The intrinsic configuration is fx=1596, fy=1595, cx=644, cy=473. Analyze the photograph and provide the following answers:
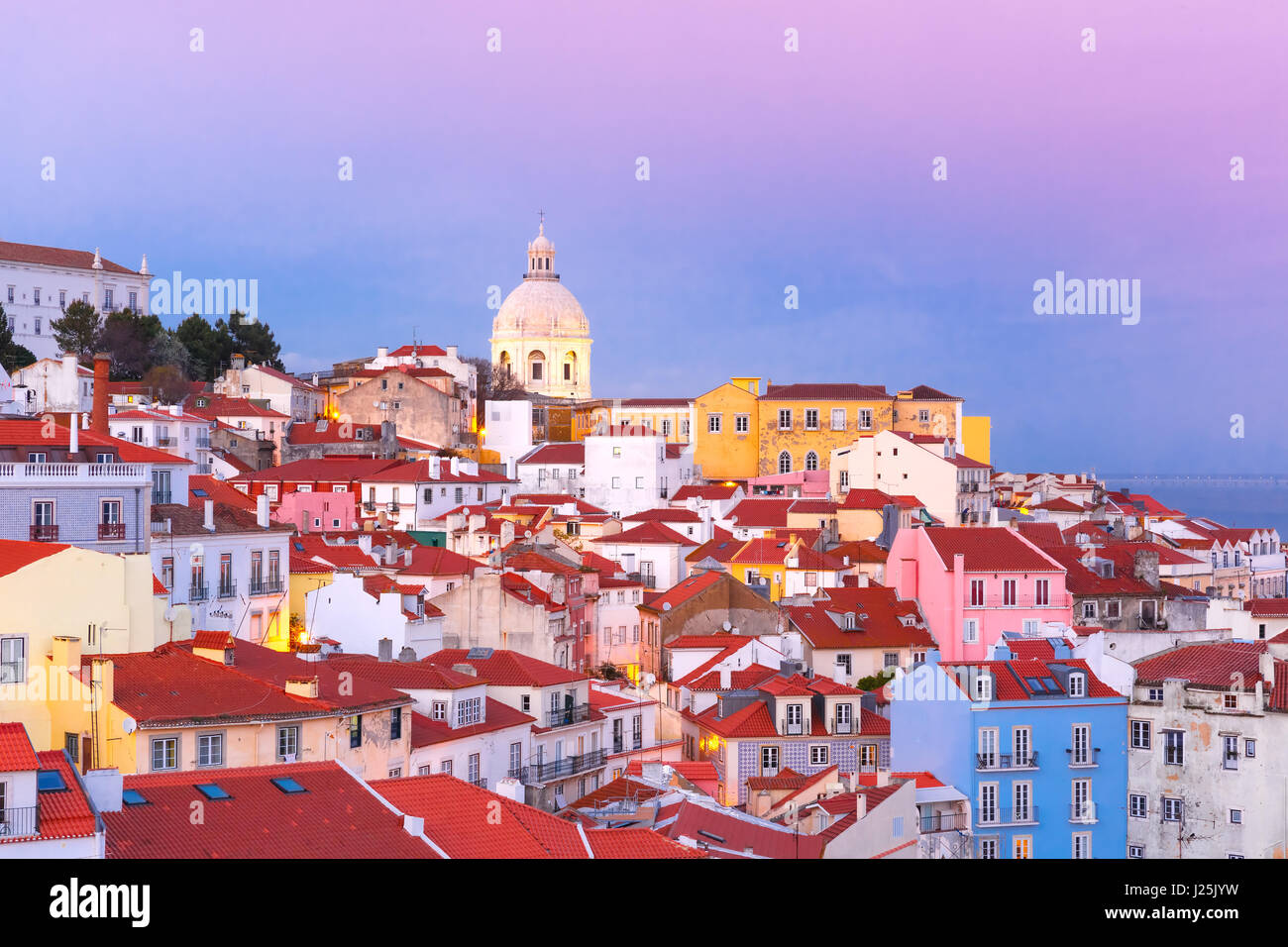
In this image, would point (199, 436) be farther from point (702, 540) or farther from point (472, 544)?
point (702, 540)

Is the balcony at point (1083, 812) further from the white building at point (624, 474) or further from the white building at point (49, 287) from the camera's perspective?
the white building at point (49, 287)

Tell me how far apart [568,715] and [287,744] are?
25.7ft

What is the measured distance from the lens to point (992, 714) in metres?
26.3

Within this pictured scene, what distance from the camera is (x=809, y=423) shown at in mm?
70750

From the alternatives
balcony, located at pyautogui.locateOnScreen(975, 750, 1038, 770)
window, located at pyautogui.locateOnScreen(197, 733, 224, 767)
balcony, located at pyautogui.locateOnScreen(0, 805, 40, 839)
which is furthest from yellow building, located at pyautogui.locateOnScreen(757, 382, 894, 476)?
balcony, located at pyautogui.locateOnScreen(0, 805, 40, 839)

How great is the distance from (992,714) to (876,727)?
14.3ft

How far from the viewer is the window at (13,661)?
19.4 metres

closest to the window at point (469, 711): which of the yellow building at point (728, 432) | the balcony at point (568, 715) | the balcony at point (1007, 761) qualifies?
the balcony at point (568, 715)

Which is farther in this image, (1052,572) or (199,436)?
(199,436)

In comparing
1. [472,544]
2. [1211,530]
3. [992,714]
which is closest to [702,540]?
[472,544]

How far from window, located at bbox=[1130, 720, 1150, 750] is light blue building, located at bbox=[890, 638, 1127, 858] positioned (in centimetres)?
16

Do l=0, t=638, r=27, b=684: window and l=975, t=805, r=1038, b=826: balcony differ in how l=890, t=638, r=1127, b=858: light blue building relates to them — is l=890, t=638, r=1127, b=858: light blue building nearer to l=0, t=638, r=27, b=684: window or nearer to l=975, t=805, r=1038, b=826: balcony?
l=975, t=805, r=1038, b=826: balcony

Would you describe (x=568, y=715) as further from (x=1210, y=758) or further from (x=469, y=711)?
(x=1210, y=758)

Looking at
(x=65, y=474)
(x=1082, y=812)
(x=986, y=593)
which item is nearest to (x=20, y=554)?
(x=65, y=474)
